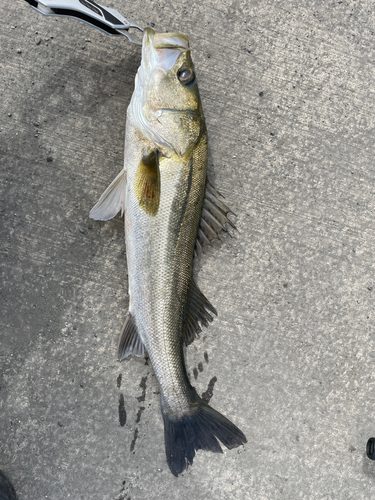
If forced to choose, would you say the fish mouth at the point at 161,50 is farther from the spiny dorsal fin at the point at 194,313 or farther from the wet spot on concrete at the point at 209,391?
the wet spot on concrete at the point at 209,391

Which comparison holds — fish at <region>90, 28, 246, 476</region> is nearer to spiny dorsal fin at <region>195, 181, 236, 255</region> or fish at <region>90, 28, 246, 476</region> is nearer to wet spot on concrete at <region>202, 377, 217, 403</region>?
spiny dorsal fin at <region>195, 181, 236, 255</region>

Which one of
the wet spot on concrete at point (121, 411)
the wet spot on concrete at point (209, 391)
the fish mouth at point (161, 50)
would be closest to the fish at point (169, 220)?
the fish mouth at point (161, 50)

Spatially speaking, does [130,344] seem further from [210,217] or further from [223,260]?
[210,217]

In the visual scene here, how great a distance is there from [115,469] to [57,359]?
0.94m

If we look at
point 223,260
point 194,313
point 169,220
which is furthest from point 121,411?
point 169,220

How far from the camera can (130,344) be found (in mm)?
2541

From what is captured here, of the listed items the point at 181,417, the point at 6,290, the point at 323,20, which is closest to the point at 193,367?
the point at 181,417

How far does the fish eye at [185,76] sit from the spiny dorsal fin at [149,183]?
0.49 metres

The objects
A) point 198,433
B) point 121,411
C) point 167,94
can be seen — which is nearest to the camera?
point 167,94

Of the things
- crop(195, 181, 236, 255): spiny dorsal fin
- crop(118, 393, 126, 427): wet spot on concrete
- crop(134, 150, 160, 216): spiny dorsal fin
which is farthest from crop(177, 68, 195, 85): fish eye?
crop(118, 393, 126, 427): wet spot on concrete

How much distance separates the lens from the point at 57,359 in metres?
2.70

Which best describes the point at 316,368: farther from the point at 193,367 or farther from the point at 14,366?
the point at 14,366

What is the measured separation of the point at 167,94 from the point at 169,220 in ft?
2.59

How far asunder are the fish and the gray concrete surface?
0.95ft
